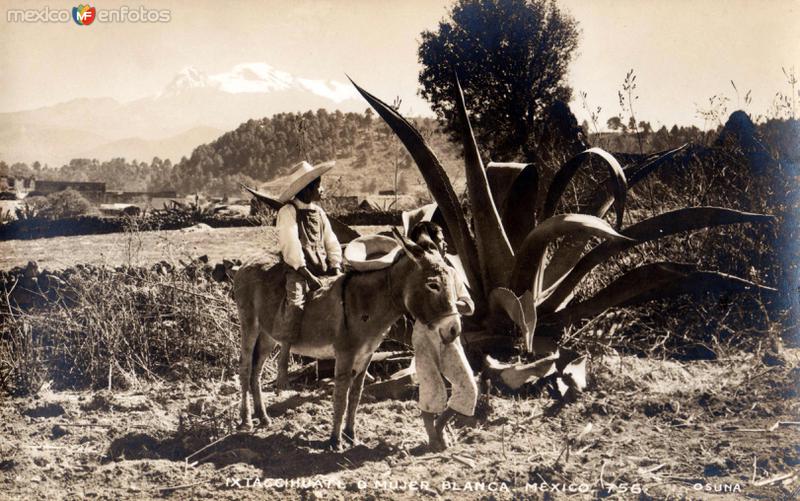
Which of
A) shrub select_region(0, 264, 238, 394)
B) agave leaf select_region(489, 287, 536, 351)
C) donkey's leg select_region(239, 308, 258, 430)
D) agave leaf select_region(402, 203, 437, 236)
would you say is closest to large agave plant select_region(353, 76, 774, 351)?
agave leaf select_region(489, 287, 536, 351)

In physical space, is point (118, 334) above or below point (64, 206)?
below

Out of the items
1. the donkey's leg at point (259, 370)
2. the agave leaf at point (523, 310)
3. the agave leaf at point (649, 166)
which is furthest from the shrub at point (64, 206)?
the agave leaf at point (649, 166)

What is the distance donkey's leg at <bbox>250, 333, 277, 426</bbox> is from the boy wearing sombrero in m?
0.21

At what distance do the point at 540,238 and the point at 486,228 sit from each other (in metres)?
0.45

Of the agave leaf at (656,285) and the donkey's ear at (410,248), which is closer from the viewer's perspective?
the donkey's ear at (410,248)

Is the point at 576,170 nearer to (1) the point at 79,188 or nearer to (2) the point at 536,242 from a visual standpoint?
(2) the point at 536,242

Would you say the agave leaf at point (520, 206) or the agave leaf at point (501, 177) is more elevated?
the agave leaf at point (501, 177)

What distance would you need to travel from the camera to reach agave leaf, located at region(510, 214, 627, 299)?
3129 millimetres

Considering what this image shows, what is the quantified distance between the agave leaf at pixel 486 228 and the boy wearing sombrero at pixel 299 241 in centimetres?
91

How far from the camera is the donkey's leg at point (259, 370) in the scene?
11.5ft

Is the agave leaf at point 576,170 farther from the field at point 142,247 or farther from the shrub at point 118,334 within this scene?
the field at point 142,247

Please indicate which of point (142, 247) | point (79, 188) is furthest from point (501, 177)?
point (79, 188)

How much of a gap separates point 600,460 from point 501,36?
16.7 feet

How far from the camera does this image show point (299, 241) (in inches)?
127
